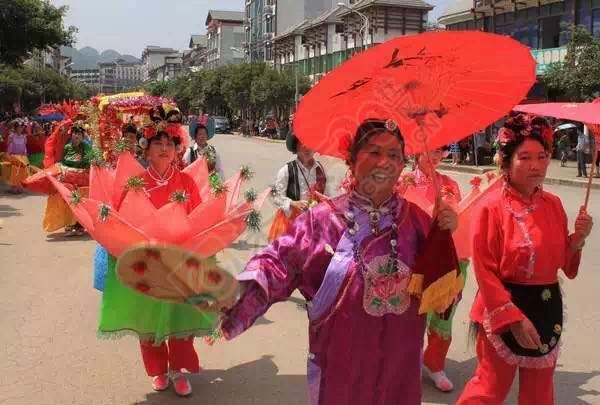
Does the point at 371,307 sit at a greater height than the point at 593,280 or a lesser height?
greater

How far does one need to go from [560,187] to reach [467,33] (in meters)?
16.6

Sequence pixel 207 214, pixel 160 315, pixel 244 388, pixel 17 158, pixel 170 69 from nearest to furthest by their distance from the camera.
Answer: pixel 207 214 → pixel 160 315 → pixel 244 388 → pixel 17 158 → pixel 170 69

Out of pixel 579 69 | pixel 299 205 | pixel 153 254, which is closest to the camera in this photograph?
pixel 153 254

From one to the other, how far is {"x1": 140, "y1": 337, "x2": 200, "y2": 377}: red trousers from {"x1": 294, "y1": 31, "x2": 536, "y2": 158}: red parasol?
2.10 meters

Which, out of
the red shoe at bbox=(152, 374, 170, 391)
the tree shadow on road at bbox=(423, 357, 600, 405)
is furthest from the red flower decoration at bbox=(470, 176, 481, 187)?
the red shoe at bbox=(152, 374, 170, 391)

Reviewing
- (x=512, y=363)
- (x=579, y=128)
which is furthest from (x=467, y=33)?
(x=579, y=128)

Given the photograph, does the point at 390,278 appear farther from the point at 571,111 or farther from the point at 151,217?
the point at 151,217

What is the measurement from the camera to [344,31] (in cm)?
5441

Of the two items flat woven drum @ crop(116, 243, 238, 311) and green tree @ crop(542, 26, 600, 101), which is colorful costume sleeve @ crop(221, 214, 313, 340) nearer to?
flat woven drum @ crop(116, 243, 238, 311)

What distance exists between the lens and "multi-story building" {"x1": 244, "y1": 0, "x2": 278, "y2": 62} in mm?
83375

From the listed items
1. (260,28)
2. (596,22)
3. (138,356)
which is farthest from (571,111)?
(260,28)

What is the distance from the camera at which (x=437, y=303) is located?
2369 mm

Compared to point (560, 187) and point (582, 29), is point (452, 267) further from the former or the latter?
point (582, 29)

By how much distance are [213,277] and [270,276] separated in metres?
0.43
